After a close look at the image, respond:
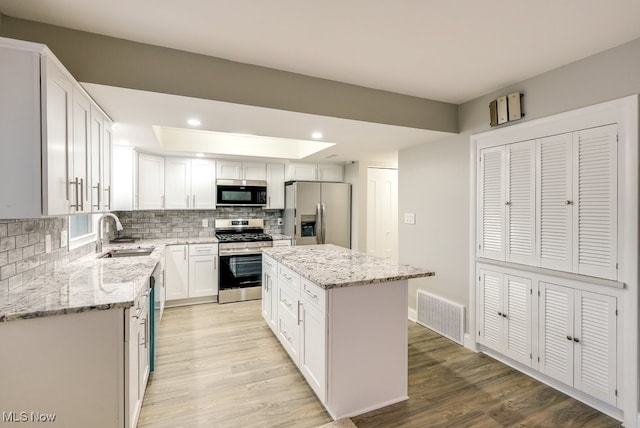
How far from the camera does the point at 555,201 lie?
235 cm

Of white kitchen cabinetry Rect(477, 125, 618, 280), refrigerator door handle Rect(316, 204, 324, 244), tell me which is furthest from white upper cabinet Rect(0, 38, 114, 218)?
refrigerator door handle Rect(316, 204, 324, 244)

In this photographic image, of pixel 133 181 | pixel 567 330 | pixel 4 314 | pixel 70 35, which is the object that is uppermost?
pixel 70 35

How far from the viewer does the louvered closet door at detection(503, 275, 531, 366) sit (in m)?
2.55

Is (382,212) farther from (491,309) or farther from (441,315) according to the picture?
(491,309)

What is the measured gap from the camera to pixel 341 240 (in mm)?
5078

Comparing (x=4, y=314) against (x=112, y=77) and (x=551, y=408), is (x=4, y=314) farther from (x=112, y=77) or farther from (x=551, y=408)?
(x=551, y=408)

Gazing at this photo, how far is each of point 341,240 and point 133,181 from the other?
3.15 metres

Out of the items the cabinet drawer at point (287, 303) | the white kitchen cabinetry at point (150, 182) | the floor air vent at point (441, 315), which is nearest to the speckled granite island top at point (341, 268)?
the cabinet drawer at point (287, 303)

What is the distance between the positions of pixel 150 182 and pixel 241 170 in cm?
130

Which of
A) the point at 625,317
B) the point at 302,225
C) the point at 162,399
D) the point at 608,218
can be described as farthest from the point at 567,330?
the point at 302,225

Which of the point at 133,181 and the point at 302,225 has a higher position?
the point at 133,181

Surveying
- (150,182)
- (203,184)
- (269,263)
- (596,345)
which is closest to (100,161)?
(269,263)

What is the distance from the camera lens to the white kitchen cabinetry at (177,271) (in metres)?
4.16

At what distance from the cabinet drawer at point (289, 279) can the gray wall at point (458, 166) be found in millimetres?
1762
